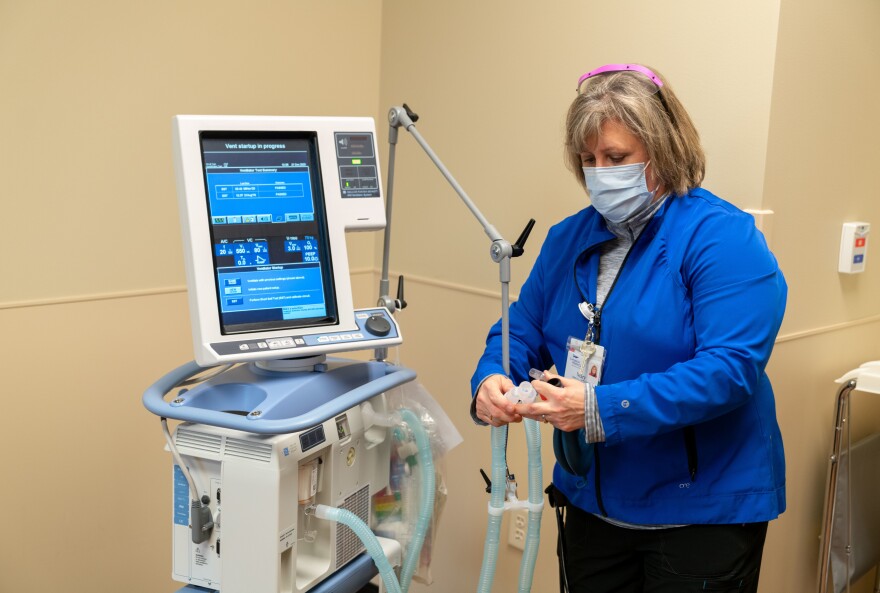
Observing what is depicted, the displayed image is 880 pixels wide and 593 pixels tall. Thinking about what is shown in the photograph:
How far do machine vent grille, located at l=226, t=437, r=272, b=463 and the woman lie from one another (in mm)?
391

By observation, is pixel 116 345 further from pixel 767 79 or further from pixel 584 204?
pixel 767 79

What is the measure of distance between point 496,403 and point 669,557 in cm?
41

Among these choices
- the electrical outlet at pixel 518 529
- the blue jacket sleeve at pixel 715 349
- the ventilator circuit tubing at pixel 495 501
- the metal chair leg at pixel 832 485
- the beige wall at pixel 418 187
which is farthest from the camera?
the electrical outlet at pixel 518 529

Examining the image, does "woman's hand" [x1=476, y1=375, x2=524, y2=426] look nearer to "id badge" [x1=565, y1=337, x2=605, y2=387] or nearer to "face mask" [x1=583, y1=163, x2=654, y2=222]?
"id badge" [x1=565, y1=337, x2=605, y2=387]

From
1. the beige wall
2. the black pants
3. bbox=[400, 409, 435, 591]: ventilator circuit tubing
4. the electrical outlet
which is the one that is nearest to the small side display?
bbox=[400, 409, 435, 591]: ventilator circuit tubing

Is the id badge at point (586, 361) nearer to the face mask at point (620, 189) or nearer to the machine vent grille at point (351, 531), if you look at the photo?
the face mask at point (620, 189)

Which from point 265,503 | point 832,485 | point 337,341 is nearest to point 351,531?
point 265,503

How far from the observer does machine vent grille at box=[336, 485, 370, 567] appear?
173 cm

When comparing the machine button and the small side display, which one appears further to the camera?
the machine button

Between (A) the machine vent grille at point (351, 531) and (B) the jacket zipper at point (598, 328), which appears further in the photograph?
(A) the machine vent grille at point (351, 531)

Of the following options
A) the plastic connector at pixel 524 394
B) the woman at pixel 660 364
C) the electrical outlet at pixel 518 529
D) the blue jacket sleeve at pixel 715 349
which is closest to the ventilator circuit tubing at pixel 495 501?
the woman at pixel 660 364

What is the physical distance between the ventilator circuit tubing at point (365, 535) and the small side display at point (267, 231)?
0.35m

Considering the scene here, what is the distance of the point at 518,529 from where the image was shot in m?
2.55

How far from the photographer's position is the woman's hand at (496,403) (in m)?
1.56
